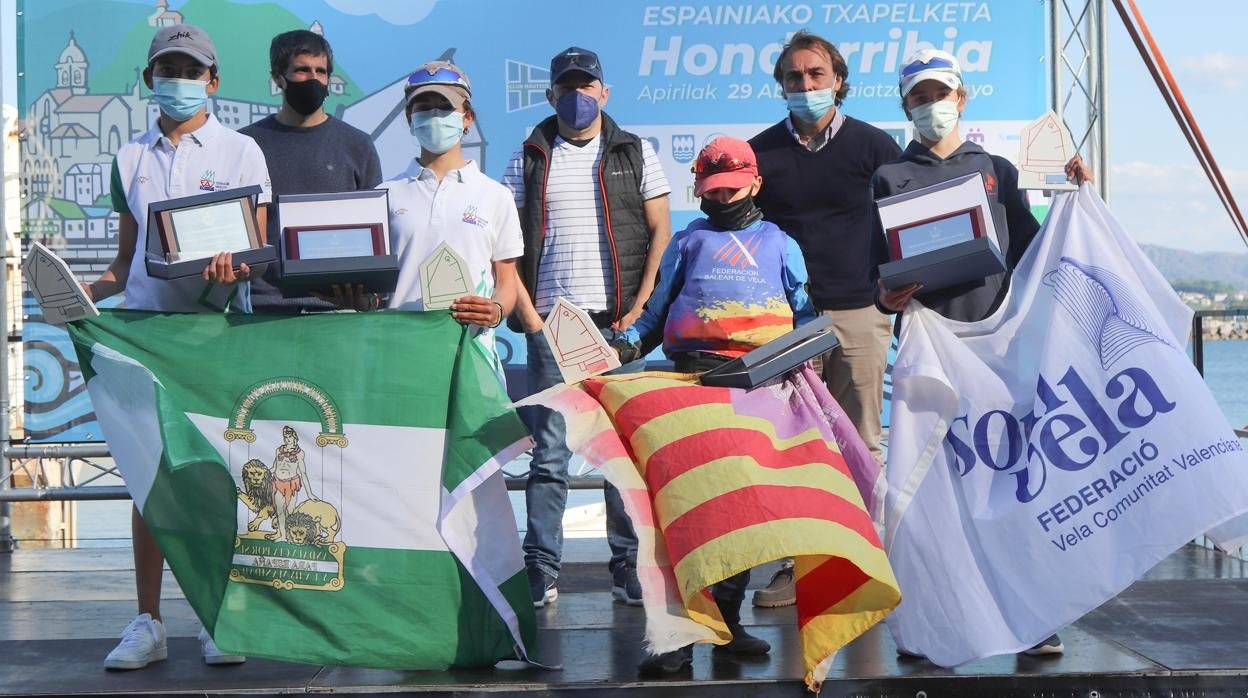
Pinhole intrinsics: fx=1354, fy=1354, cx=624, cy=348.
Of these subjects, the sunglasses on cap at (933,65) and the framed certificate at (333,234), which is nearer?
the framed certificate at (333,234)

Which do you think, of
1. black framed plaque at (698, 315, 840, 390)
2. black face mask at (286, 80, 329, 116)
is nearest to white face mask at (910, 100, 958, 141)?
black framed plaque at (698, 315, 840, 390)

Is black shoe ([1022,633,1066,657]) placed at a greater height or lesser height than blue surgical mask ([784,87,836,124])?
lesser

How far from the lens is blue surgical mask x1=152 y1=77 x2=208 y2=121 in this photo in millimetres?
3797

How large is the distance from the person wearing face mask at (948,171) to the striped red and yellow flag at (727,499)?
2.04 ft

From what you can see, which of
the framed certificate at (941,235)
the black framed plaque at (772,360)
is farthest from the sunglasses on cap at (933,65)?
the black framed plaque at (772,360)

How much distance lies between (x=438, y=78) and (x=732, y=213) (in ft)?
3.09

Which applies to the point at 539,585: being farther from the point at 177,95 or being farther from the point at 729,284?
the point at 177,95

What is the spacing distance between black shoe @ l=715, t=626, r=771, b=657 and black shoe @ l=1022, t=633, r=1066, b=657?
727 millimetres

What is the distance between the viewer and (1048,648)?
3754mm

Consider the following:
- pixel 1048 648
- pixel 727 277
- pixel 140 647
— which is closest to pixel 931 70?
pixel 727 277

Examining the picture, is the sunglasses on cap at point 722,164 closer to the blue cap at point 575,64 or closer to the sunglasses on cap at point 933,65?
the sunglasses on cap at point 933,65

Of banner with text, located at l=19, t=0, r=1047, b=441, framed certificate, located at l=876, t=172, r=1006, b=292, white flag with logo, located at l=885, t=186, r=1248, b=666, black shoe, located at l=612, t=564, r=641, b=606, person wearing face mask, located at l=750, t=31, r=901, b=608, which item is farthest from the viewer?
banner with text, located at l=19, t=0, r=1047, b=441

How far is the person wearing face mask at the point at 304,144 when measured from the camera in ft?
13.9

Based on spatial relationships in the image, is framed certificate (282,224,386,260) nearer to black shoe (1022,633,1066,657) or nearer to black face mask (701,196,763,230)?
black face mask (701,196,763,230)
